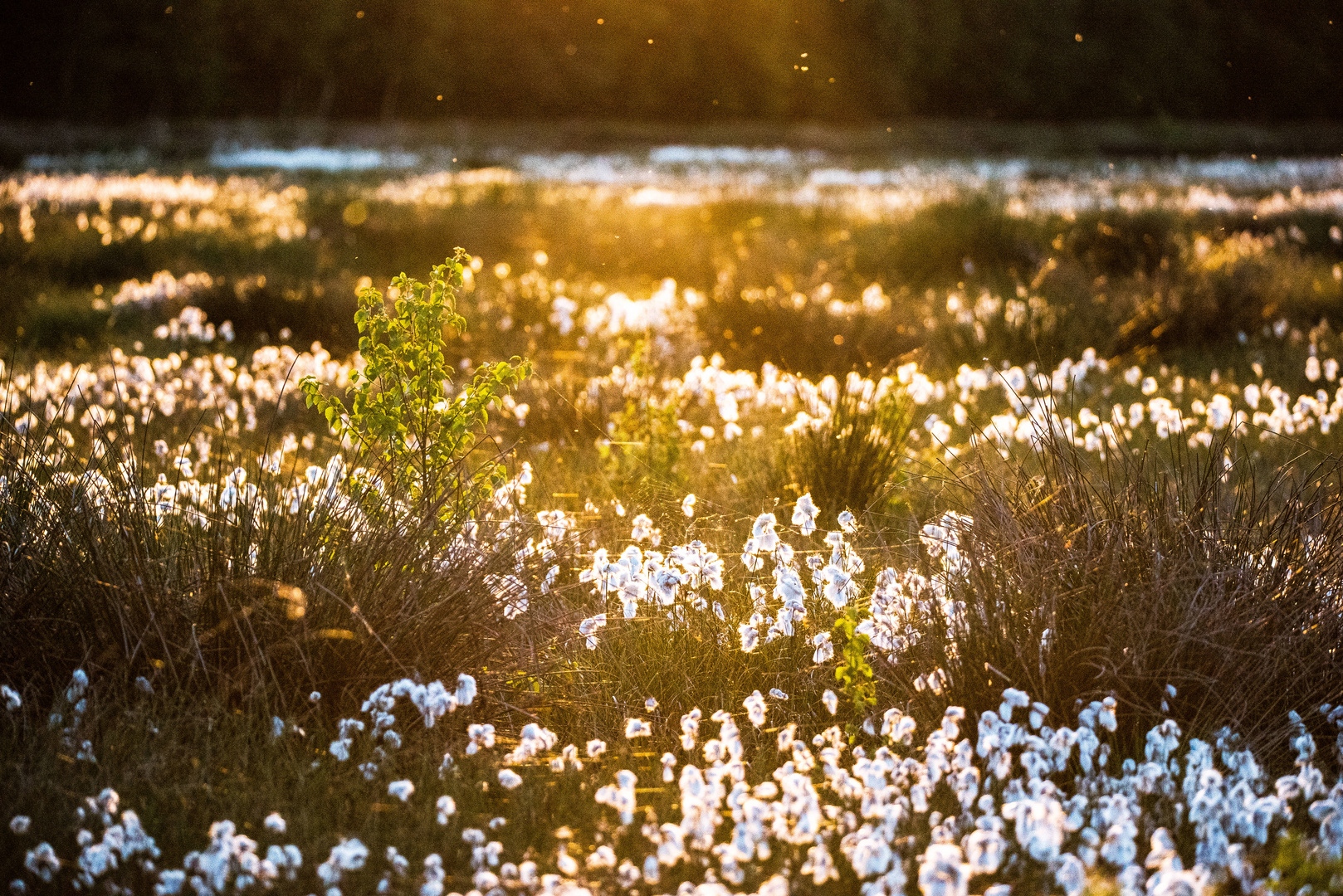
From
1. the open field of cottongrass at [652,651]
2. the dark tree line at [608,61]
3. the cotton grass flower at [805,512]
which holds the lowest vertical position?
the open field of cottongrass at [652,651]

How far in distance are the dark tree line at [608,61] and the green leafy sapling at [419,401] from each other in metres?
51.1

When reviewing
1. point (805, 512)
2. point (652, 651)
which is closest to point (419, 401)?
point (652, 651)

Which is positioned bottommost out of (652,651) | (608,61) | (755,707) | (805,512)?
(652,651)

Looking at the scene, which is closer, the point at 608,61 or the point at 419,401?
the point at 419,401

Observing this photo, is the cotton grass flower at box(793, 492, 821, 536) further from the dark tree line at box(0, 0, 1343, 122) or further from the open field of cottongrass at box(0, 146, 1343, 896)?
the dark tree line at box(0, 0, 1343, 122)

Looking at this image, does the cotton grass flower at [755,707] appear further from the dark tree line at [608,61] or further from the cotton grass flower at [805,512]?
the dark tree line at [608,61]

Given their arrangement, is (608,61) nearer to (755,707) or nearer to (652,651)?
(652,651)

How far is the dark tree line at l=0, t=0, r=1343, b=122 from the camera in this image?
49906 mm

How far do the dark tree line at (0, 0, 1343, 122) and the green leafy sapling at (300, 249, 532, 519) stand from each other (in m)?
51.1

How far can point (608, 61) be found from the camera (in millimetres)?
57125

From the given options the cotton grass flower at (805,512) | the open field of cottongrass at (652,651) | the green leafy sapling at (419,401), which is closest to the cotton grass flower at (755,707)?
the open field of cottongrass at (652,651)

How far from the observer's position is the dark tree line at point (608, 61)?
4991 cm

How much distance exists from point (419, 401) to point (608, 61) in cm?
5636

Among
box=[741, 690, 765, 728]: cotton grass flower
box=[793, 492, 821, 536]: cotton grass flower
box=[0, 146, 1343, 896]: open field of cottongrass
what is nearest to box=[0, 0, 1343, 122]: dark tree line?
box=[0, 146, 1343, 896]: open field of cottongrass
